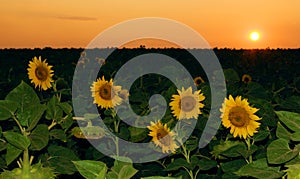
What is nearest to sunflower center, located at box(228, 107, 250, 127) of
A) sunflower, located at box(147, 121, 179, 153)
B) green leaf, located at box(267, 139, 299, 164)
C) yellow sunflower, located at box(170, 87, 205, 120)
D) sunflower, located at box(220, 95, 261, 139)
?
sunflower, located at box(220, 95, 261, 139)

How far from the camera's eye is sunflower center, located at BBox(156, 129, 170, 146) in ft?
10.4

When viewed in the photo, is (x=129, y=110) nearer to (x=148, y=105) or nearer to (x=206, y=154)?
(x=148, y=105)

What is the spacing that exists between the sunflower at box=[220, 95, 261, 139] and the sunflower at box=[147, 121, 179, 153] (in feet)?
0.89

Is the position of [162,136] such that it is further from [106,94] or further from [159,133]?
[106,94]

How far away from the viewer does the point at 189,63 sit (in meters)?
30.4

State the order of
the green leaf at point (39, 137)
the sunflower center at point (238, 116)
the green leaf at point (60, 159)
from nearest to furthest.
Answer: the green leaf at point (39, 137) < the green leaf at point (60, 159) < the sunflower center at point (238, 116)

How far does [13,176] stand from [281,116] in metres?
0.62

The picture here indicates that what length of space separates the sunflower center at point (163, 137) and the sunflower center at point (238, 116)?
0.32 meters

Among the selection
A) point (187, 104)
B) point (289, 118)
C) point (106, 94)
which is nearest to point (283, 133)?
point (289, 118)

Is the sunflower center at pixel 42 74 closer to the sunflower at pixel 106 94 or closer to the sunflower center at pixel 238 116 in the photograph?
the sunflower at pixel 106 94

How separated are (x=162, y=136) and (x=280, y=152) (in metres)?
1.48

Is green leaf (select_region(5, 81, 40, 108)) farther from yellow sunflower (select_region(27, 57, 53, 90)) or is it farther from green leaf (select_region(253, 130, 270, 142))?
yellow sunflower (select_region(27, 57, 53, 90))

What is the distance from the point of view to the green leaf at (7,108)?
5.98 feet

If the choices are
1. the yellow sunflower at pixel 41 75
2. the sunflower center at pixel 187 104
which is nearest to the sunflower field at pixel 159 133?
the sunflower center at pixel 187 104
